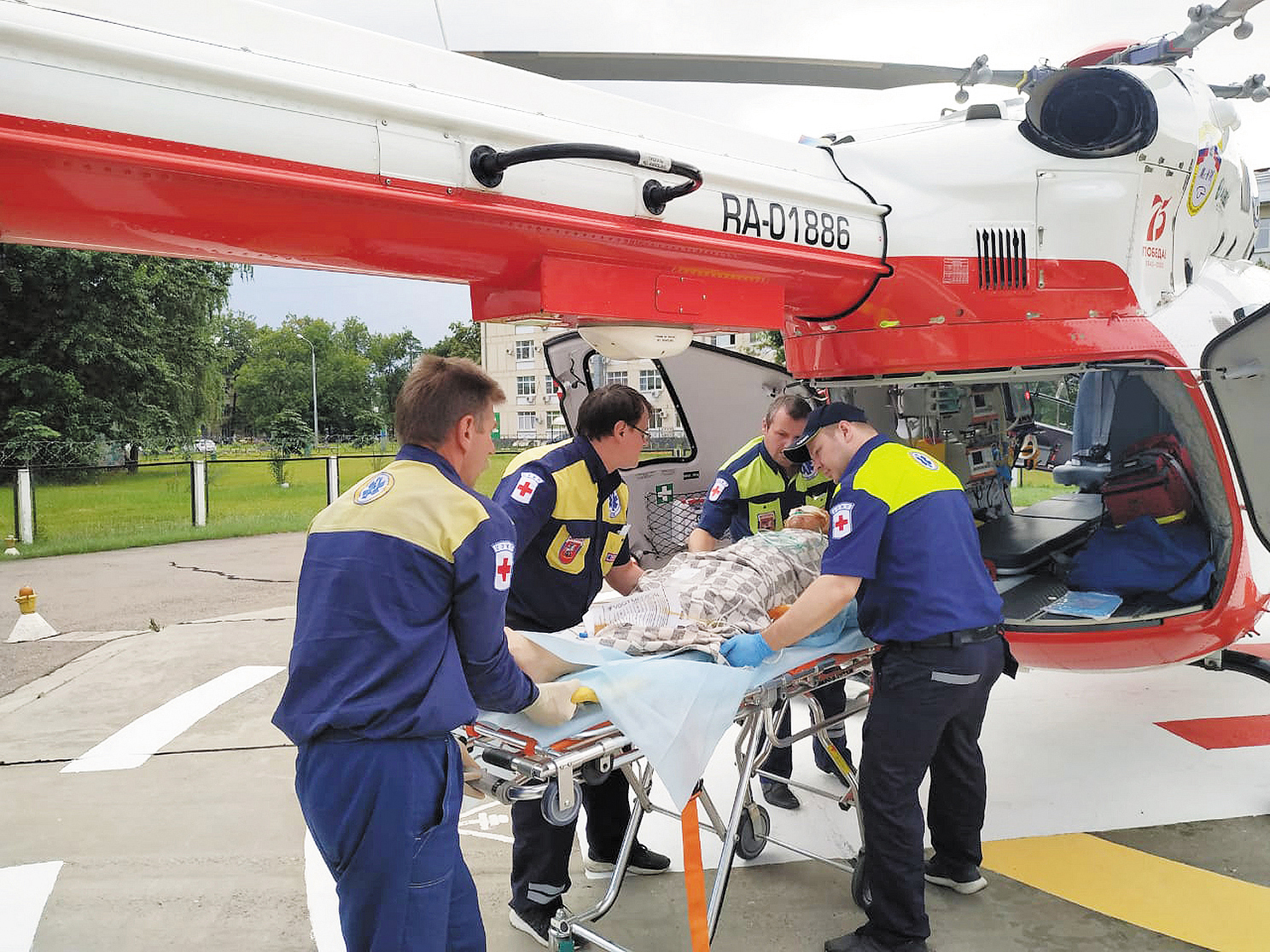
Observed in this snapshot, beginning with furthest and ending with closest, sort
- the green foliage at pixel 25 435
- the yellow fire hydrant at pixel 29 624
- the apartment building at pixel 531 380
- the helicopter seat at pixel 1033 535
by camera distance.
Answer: the apartment building at pixel 531 380
the green foliage at pixel 25 435
the yellow fire hydrant at pixel 29 624
the helicopter seat at pixel 1033 535

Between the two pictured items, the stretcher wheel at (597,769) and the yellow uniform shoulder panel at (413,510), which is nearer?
the yellow uniform shoulder panel at (413,510)

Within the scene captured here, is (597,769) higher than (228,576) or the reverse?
higher

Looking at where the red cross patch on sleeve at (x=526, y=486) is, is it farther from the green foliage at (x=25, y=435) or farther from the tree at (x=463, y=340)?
the tree at (x=463, y=340)

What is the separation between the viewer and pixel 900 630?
2.92 m

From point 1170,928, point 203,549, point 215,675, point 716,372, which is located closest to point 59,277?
point 203,549

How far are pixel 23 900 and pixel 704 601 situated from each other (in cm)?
278

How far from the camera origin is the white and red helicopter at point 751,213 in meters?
1.95

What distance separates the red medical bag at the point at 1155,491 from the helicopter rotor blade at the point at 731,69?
2.22m

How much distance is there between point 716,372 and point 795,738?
3.05 metres

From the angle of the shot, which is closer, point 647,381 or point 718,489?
point 718,489

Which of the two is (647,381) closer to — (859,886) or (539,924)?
(859,886)

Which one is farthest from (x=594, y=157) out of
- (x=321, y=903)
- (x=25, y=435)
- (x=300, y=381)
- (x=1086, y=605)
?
(x=300, y=381)

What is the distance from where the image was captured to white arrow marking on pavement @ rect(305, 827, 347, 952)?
123 inches

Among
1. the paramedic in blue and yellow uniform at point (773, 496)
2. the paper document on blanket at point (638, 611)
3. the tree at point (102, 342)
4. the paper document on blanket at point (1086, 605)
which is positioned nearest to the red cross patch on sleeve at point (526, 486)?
the paper document on blanket at point (638, 611)
